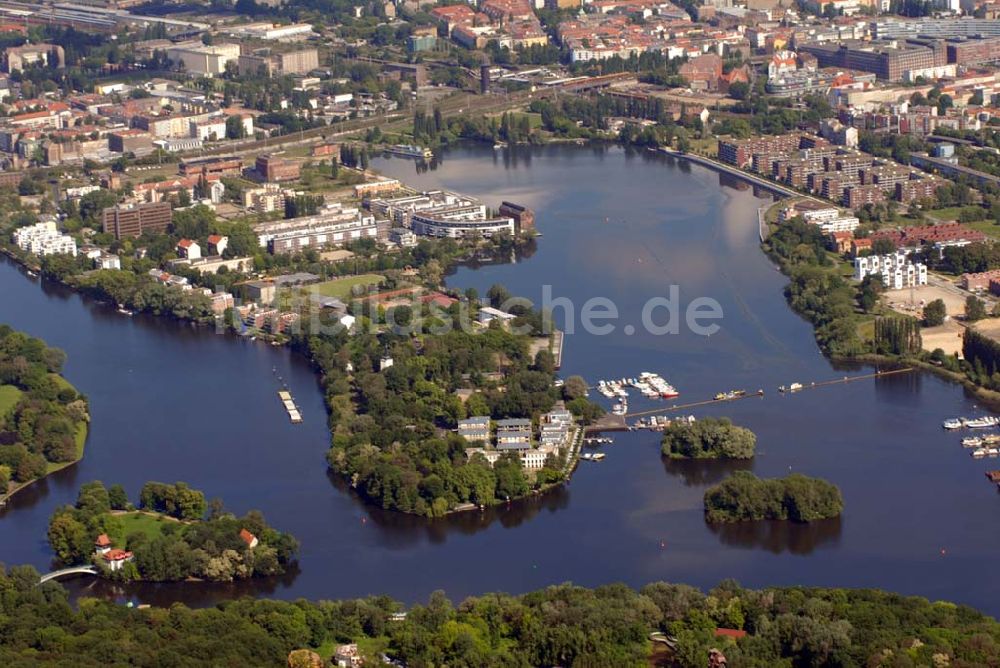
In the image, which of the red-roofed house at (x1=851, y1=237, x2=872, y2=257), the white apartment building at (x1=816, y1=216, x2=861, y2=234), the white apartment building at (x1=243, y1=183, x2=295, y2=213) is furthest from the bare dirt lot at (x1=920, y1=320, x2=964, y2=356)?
the white apartment building at (x1=243, y1=183, x2=295, y2=213)

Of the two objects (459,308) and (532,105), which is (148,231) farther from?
(532,105)

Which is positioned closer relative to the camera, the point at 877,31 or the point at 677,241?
the point at 677,241

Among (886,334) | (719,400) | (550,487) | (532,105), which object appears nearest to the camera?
(550,487)

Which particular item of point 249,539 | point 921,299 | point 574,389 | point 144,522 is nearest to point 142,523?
point 144,522

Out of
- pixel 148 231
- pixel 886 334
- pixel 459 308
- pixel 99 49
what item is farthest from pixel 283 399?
→ pixel 99 49

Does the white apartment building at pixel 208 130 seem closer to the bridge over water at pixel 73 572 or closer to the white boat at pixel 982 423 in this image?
the white boat at pixel 982 423

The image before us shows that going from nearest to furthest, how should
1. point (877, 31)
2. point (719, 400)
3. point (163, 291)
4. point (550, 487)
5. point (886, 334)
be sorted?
point (550, 487), point (719, 400), point (886, 334), point (163, 291), point (877, 31)

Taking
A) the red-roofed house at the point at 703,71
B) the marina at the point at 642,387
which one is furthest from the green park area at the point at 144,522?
the red-roofed house at the point at 703,71
